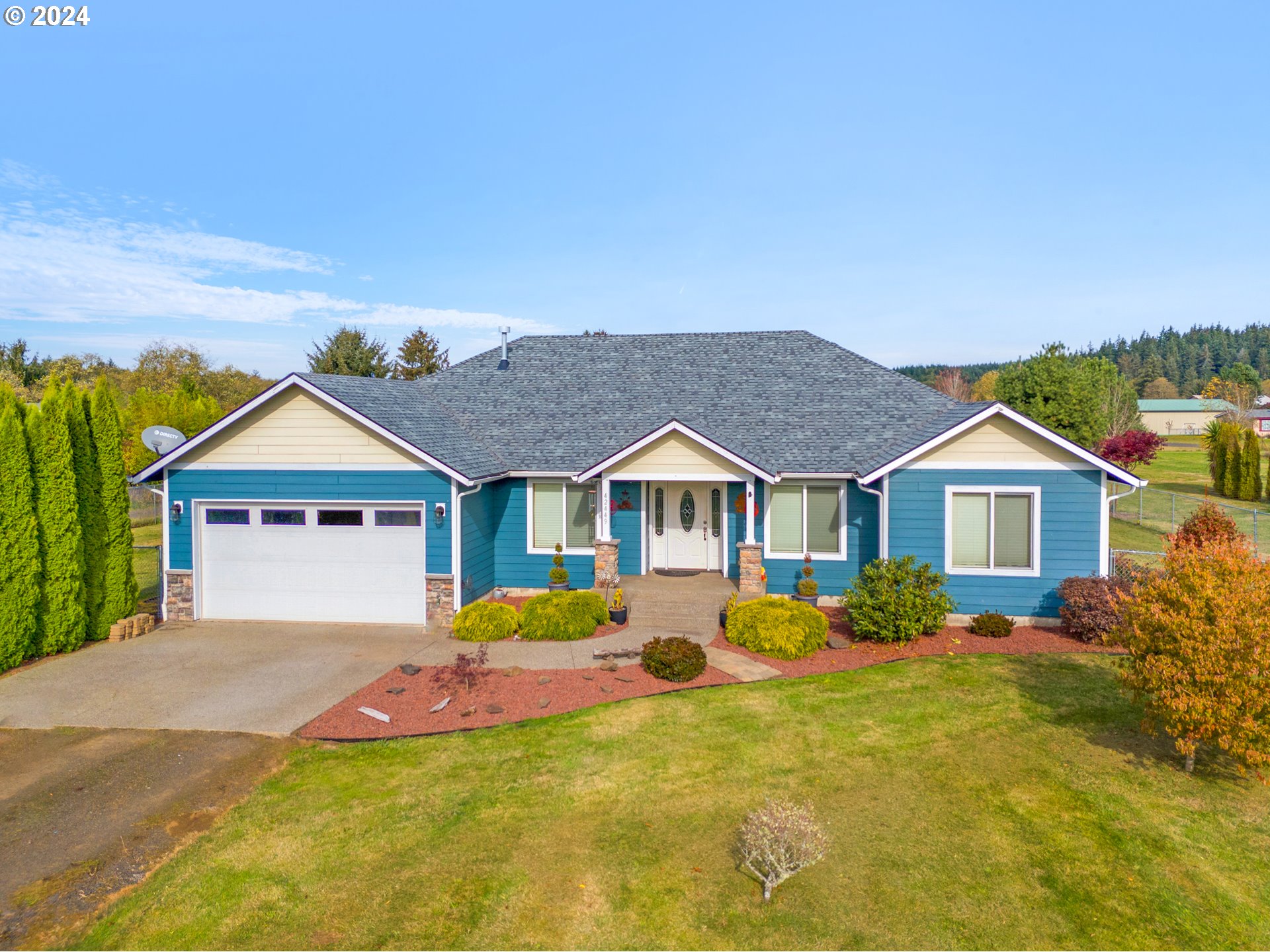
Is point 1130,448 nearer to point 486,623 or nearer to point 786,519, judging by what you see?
point 786,519

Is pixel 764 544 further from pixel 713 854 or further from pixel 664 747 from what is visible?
pixel 713 854

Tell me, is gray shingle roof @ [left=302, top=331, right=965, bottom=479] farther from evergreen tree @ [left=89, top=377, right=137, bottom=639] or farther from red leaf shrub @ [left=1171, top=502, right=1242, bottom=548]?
red leaf shrub @ [left=1171, top=502, right=1242, bottom=548]

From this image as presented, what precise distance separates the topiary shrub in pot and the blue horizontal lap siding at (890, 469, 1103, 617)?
1.10m

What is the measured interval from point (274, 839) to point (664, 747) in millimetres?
4473

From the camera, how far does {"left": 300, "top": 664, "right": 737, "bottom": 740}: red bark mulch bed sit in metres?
9.88

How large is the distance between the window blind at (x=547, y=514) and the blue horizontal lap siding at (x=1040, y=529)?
298 inches

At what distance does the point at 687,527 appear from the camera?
58.6 ft

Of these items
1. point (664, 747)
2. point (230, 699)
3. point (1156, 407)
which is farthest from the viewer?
point (1156, 407)

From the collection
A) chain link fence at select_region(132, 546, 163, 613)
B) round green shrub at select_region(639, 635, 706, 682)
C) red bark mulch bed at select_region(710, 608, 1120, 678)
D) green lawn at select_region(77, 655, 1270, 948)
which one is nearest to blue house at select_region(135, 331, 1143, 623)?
chain link fence at select_region(132, 546, 163, 613)

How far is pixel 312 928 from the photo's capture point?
5746 millimetres

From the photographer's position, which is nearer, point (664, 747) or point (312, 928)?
point (312, 928)

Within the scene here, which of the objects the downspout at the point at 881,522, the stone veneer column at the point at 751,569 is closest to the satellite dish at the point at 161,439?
the stone veneer column at the point at 751,569

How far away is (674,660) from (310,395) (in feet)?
31.5

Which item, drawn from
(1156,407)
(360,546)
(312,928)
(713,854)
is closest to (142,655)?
(360,546)
